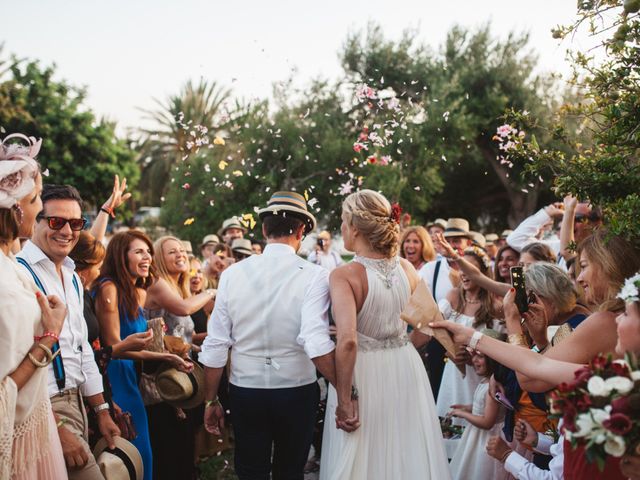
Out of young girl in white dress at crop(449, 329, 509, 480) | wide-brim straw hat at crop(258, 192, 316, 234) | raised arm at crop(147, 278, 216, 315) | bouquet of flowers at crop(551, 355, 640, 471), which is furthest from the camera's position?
raised arm at crop(147, 278, 216, 315)

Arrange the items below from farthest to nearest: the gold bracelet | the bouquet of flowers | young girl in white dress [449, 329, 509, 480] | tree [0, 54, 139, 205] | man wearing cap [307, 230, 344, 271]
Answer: tree [0, 54, 139, 205] < man wearing cap [307, 230, 344, 271] < young girl in white dress [449, 329, 509, 480] < the gold bracelet < the bouquet of flowers

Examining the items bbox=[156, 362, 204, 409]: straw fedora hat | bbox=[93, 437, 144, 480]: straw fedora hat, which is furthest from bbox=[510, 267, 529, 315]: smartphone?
bbox=[93, 437, 144, 480]: straw fedora hat

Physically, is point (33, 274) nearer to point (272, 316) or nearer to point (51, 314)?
point (51, 314)

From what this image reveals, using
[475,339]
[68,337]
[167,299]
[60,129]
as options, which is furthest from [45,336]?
[60,129]

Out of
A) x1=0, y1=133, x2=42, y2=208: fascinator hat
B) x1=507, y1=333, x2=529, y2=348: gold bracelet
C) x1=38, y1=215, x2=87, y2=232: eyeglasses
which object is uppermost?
x1=0, y1=133, x2=42, y2=208: fascinator hat

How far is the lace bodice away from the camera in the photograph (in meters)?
3.60

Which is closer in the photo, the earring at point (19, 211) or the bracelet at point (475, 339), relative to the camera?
the earring at point (19, 211)

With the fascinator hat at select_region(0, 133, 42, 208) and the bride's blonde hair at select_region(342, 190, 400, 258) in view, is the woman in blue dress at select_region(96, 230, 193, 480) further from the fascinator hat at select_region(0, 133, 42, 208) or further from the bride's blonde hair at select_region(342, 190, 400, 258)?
the bride's blonde hair at select_region(342, 190, 400, 258)

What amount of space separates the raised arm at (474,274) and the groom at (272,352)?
1.99m

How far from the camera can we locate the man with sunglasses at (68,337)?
3.04 m

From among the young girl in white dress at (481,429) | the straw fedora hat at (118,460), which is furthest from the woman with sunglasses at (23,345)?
the young girl in white dress at (481,429)

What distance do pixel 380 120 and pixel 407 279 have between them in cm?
1302

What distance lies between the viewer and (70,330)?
3275 millimetres

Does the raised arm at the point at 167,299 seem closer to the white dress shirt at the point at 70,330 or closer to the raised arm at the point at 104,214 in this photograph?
the raised arm at the point at 104,214
